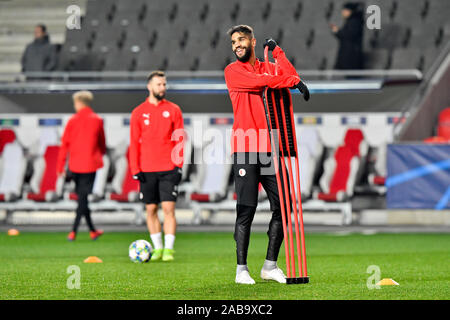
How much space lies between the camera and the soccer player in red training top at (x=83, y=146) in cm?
1399

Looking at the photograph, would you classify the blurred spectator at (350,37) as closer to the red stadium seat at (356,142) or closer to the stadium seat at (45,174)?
the red stadium seat at (356,142)

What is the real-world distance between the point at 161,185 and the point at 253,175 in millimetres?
2969

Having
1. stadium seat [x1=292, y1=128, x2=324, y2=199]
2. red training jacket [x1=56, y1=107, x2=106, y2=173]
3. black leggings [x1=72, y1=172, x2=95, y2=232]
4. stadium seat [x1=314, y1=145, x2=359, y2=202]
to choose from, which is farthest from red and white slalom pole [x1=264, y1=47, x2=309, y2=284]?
stadium seat [x1=292, y1=128, x2=324, y2=199]

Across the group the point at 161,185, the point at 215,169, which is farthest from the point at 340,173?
the point at 161,185

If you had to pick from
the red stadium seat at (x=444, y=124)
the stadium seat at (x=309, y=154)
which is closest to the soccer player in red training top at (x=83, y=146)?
the stadium seat at (x=309, y=154)

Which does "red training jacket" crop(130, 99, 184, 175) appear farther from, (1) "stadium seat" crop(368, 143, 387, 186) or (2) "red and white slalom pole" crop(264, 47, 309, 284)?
(1) "stadium seat" crop(368, 143, 387, 186)

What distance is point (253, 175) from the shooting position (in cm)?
841

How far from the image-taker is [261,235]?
1597cm

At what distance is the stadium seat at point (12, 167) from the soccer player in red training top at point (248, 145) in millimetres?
12643

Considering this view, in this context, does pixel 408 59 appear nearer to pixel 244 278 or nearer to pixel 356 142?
pixel 356 142

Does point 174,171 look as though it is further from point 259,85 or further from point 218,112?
point 218,112
